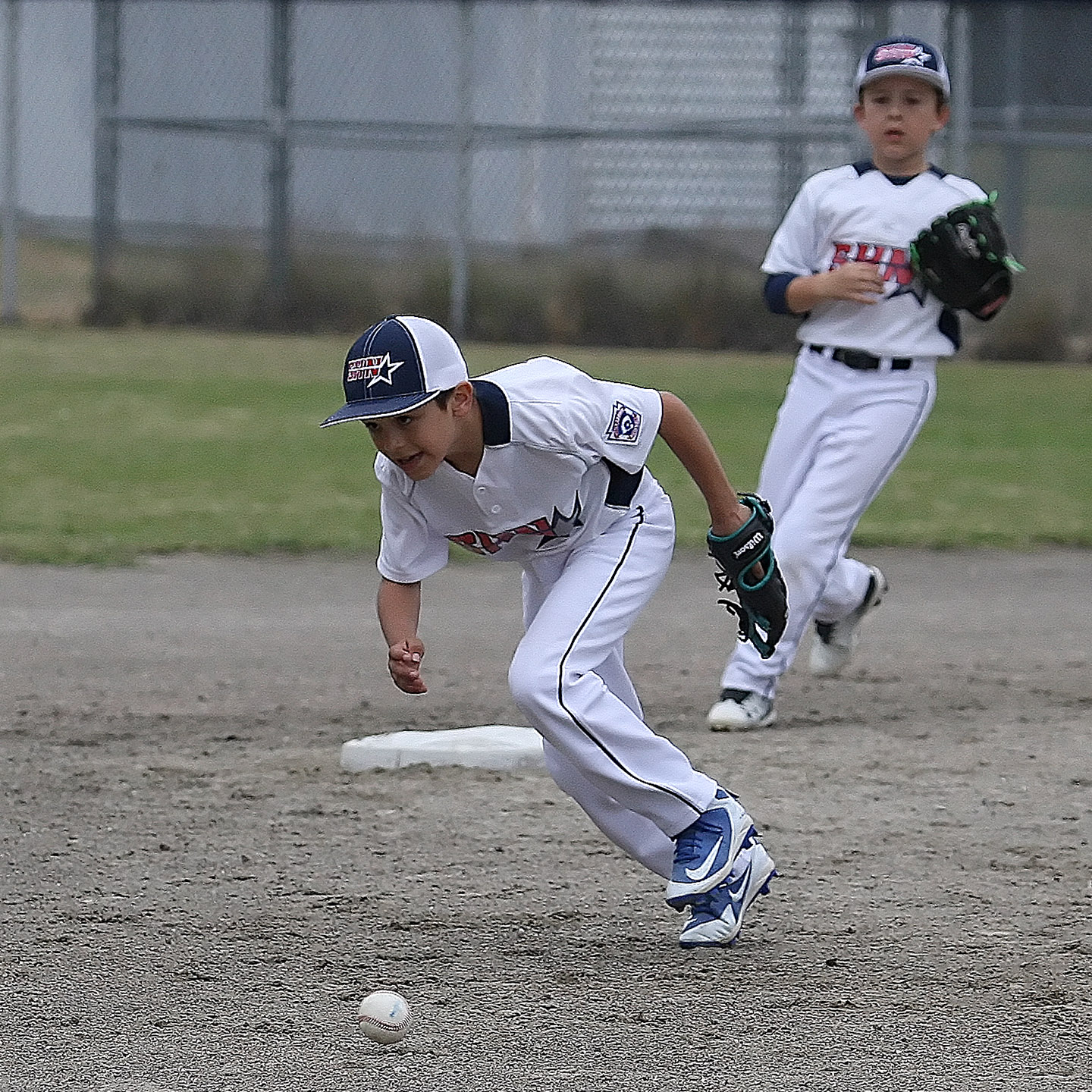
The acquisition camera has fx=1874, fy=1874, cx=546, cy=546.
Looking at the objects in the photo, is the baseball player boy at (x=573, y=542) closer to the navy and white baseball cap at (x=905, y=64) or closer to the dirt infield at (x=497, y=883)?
the dirt infield at (x=497, y=883)

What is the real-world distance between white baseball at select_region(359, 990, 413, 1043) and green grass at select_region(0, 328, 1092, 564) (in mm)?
5087

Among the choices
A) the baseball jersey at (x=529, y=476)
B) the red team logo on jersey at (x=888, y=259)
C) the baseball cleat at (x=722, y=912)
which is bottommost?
the baseball cleat at (x=722, y=912)

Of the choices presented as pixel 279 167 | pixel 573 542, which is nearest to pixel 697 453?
pixel 573 542

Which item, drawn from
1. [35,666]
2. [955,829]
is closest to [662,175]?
[35,666]

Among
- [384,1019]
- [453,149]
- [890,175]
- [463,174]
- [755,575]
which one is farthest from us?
[453,149]

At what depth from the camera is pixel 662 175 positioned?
15.9 meters

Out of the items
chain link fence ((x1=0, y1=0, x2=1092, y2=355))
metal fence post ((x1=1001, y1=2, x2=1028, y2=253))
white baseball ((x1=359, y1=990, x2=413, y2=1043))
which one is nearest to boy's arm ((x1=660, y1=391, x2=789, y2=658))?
white baseball ((x1=359, y1=990, x2=413, y2=1043))

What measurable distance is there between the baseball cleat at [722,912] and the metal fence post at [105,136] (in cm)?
1365

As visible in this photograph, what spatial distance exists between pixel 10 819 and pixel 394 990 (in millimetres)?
1469

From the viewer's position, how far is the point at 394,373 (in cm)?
310

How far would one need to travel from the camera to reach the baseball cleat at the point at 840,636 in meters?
5.69

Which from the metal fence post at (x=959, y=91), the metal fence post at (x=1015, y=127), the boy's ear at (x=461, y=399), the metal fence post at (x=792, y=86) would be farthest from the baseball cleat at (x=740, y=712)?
the metal fence post at (x=792, y=86)

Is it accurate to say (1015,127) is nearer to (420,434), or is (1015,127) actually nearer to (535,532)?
(535,532)

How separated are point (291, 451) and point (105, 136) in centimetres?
683
